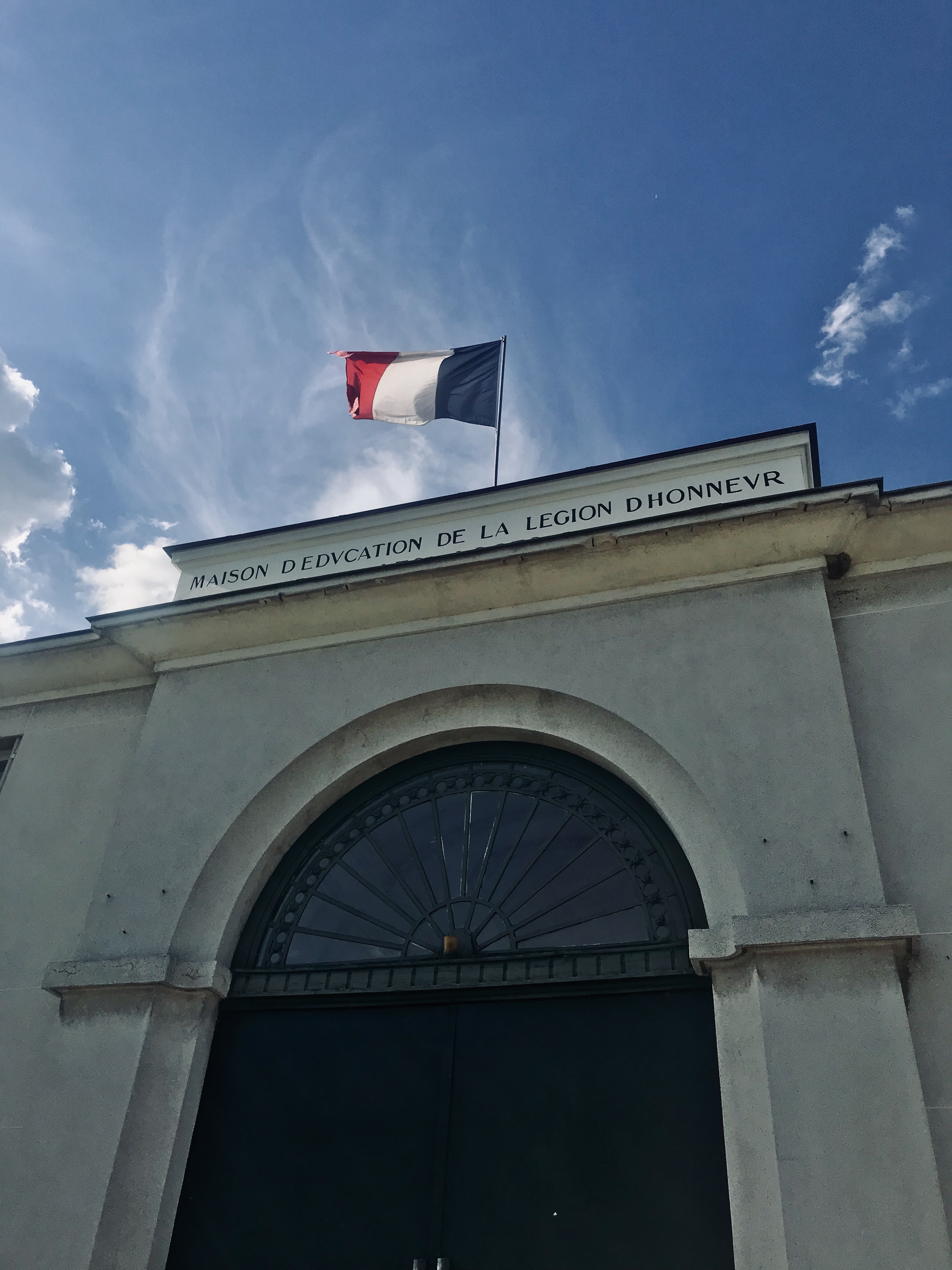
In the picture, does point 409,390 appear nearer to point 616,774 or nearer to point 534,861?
point 616,774

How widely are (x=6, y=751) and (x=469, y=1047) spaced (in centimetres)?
557

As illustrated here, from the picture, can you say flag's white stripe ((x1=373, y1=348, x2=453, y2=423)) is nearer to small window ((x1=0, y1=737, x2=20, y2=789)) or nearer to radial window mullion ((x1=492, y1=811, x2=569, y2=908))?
small window ((x1=0, y1=737, x2=20, y2=789))

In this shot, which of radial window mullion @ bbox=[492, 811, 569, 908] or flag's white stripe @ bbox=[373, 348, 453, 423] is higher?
flag's white stripe @ bbox=[373, 348, 453, 423]

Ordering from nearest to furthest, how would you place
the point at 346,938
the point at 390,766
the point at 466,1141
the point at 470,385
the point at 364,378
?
1. the point at 466,1141
2. the point at 346,938
3. the point at 390,766
4. the point at 470,385
5. the point at 364,378

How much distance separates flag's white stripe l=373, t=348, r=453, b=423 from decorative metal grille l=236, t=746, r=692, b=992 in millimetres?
4614

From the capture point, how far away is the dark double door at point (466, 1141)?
6.10 metres

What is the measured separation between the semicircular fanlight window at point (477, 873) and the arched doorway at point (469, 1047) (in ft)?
0.05

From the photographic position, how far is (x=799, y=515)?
7.65m

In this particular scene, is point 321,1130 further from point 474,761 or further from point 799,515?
point 799,515

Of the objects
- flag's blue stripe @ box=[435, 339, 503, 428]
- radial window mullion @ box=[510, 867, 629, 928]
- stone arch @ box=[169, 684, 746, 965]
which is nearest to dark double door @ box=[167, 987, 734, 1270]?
radial window mullion @ box=[510, 867, 629, 928]

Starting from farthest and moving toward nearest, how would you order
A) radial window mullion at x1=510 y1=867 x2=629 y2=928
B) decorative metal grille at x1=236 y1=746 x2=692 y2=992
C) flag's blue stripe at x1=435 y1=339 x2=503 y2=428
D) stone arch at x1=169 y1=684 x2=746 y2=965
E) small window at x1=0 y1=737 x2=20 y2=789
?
1. flag's blue stripe at x1=435 y1=339 x2=503 y2=428
2. small window at x1=0 y1=737 x2=20 y2=789
3. stone arch at x1=169 y1=684 x2=746 y2=965
4. radial window mullion at x1=510 y1=867 x2=629 y2=928
5. decorative metal grille at x1=236 y1=746 x2=692 y2=992

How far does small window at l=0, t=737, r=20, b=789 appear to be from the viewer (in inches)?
383

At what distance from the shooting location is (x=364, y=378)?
11781mm

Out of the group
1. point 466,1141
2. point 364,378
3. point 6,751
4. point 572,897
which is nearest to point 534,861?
point 572,897
